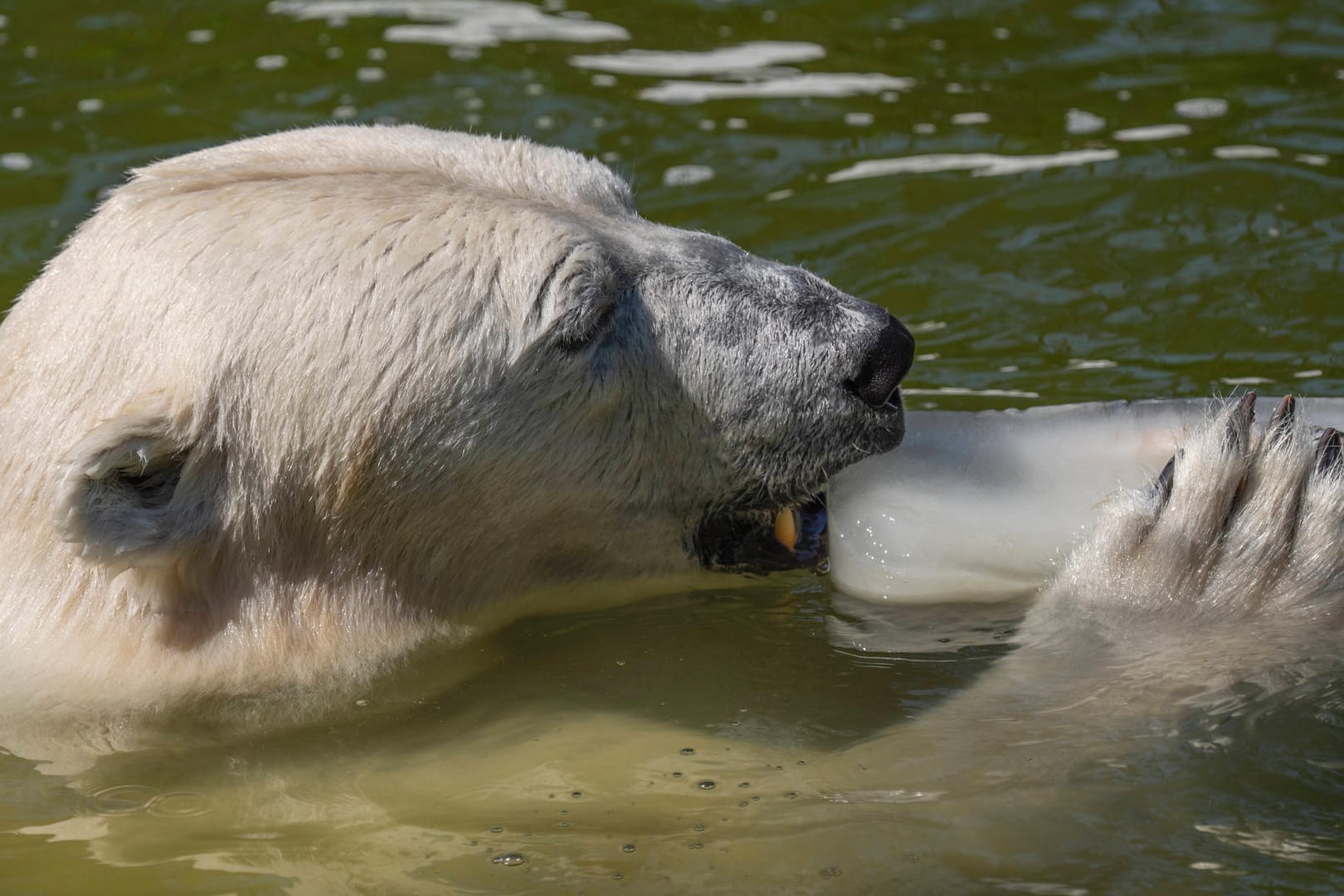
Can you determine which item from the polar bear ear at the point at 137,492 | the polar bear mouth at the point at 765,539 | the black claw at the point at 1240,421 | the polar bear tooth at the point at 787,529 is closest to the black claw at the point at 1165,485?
the black claw at the point at 1240,421

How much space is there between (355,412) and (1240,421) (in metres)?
1.74

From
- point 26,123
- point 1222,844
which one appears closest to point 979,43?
point 26,123

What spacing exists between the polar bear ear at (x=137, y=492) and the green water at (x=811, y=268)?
1.61 feet

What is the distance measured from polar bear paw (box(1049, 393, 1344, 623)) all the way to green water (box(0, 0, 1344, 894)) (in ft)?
0.73

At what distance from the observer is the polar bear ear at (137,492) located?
10.7ft

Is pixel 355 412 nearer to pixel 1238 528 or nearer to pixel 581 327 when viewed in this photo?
pixel 581 327

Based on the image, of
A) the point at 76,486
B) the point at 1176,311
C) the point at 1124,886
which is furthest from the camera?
the point at 1176,311

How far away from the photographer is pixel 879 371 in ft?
12.3

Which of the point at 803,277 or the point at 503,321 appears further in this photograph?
the point at 803,277

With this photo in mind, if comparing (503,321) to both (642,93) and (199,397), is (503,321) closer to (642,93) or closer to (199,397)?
(199,397)

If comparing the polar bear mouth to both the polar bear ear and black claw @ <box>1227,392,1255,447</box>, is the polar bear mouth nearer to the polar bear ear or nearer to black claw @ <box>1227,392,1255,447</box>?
black claw @ <box>1227,392,1255,447</box>


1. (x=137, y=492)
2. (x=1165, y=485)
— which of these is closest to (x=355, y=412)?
(x=137, y=492)

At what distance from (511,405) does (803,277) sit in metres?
0.74

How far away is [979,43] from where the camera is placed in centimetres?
771
